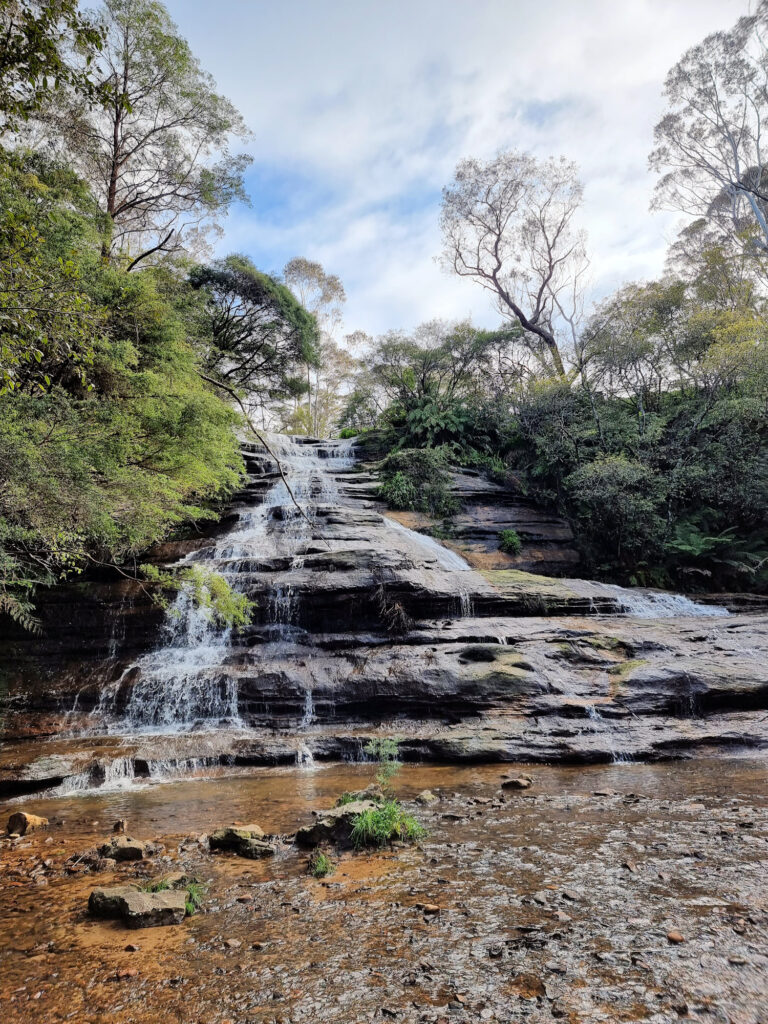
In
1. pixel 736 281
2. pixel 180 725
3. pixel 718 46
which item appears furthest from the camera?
pixel 736 281

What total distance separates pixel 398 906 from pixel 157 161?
18.3 m

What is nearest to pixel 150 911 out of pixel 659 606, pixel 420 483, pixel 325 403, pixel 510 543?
pixel 659 606

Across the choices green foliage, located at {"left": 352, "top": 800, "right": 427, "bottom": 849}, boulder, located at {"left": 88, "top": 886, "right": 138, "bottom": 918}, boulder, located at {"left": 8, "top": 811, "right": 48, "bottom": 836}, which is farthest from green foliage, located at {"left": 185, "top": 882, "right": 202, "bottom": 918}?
boulder, located at {"left": 8, "top": 811, "right": 48, "bottom": 836}

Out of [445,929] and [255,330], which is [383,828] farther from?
[255,330]

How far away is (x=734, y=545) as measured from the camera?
53.5 feet

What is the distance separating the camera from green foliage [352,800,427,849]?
15.0ft

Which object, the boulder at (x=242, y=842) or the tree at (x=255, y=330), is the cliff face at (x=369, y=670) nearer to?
the boulder at (x=242, y=842)

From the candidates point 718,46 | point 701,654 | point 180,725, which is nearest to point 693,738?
point 701,654

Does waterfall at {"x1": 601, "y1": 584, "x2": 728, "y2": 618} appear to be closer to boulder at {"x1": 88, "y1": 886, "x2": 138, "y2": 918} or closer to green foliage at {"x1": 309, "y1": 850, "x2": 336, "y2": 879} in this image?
green foliage at {"x1": 309, "y1": 850, "x2": 336, "y2": 879}

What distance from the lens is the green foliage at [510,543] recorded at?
16938mm

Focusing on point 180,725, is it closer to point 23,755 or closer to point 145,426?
point 23,755

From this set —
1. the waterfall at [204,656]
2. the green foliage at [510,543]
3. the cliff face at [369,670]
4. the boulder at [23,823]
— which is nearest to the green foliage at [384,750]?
the cliff face at [369,670]

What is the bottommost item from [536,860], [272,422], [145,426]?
[536,860]

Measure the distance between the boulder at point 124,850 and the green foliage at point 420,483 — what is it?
47.3 ft
